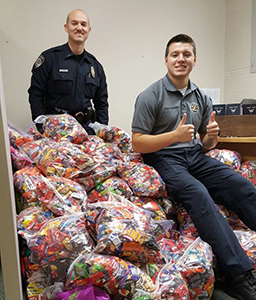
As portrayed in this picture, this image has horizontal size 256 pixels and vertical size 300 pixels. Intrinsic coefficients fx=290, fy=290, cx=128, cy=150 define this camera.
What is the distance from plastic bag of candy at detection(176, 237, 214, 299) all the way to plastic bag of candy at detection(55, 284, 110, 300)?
14.1 inches

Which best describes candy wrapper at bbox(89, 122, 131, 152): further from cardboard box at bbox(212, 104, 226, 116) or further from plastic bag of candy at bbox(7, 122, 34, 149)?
cardboard box at bbox(212, 104, 226, 116)

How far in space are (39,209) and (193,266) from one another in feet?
2.30

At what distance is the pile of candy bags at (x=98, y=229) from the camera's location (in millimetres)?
1045

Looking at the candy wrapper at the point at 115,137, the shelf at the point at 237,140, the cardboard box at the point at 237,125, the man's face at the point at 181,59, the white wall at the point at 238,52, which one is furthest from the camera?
the white wall at the point at 238,52

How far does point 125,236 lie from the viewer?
109cm

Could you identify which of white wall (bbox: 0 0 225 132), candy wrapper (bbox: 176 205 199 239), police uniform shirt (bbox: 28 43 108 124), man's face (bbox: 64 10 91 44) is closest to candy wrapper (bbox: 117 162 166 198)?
candy wrapper (bbox: 176 205 199 239)

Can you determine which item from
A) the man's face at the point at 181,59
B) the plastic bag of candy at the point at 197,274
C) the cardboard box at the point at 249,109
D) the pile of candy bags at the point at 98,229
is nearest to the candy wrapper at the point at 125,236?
the pile of candy bags at the point at 98,229

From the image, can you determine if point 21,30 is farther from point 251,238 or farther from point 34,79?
point 251,238

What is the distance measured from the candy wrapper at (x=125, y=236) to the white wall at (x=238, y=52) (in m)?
2.95

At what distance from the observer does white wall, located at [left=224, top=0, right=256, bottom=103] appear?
3555mm

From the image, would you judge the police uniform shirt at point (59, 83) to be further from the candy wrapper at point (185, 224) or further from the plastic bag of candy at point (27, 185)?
the candy wrapper at point (185, 224)

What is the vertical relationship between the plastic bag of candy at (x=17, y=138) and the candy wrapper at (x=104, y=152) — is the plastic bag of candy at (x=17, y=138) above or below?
above

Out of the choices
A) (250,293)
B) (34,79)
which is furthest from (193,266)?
(34,79)

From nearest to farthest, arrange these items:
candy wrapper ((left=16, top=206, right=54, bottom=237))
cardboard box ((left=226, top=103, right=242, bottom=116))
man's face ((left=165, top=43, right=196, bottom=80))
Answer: candy wrapper ((left=16, top=206, right=54, bottom=237)), man's face ((left=165, top=43, right=196, bottom=80)), cardboard box ((left=226, top=103, right=242, bottom=116))
